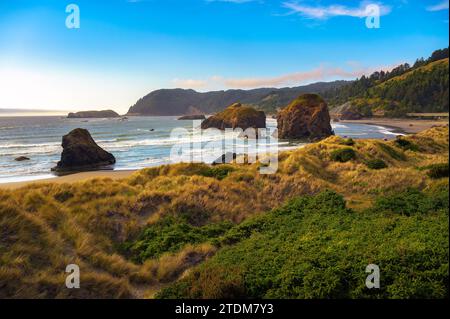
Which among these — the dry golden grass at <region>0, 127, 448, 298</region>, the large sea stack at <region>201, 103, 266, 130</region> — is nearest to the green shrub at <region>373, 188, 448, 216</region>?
the dry golden grass at <region>0, 127, 448, 298</region>

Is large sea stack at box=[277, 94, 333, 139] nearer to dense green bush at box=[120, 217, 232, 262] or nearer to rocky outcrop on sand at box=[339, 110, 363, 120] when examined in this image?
dense green bush at box=[120, 217, 232, 262]

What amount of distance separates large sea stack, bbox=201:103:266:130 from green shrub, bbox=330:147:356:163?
292 ft

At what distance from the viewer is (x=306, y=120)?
89500 mm

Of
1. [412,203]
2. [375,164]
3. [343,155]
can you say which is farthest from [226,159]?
[412,203]

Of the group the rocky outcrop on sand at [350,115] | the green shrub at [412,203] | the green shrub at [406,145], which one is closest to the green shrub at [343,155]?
the green shrub at [406,145]

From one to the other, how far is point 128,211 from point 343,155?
2093cm

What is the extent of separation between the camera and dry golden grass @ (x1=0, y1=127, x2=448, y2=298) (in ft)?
36.1

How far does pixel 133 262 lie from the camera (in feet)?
44.5

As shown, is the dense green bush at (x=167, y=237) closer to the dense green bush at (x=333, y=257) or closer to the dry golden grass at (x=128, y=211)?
the dry golden grass at (x=128, y=211)

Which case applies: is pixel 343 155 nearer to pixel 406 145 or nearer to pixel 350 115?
pixel 406 145

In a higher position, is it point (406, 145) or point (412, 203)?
point (406, 145)
